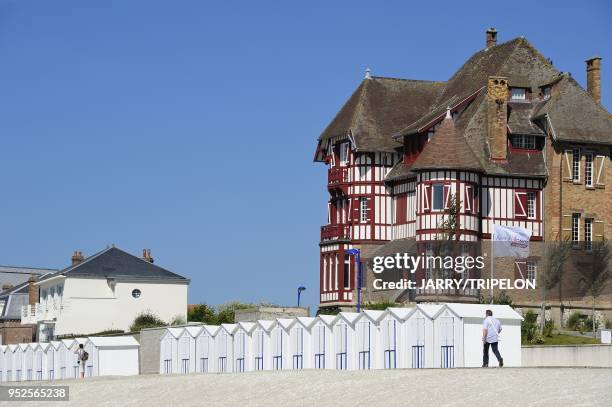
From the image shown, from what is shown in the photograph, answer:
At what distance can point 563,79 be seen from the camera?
198 feet

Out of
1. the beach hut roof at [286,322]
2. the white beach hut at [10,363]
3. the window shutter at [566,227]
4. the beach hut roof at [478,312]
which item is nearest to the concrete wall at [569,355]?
the beach hut roof at [478,312]

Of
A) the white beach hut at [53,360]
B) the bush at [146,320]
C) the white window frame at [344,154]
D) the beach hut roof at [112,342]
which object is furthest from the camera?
the bush at [146,320]

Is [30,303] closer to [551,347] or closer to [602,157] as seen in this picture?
[602,157]

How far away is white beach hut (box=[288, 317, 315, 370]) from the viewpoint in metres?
40.3

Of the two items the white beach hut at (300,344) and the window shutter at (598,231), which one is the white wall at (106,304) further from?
the white beach hut at (300,344)

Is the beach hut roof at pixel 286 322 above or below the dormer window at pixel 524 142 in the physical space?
below

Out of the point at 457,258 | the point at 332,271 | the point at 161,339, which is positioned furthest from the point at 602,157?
the point at 161,339

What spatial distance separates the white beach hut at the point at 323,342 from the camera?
39.3 metres

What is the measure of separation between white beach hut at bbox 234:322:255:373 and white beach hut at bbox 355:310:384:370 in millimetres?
5954

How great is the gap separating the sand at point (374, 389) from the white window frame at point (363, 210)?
3052 cm

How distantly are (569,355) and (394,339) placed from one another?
4807mm

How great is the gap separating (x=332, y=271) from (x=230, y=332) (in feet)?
68.7

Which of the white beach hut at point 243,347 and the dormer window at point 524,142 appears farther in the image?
the dormer window at point 524,142

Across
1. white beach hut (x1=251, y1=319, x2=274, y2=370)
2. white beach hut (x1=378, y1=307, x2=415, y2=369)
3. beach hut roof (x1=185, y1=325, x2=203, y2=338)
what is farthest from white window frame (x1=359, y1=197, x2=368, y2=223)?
white beach hut (x1=378, y1=307, x2=415, y2=369)
